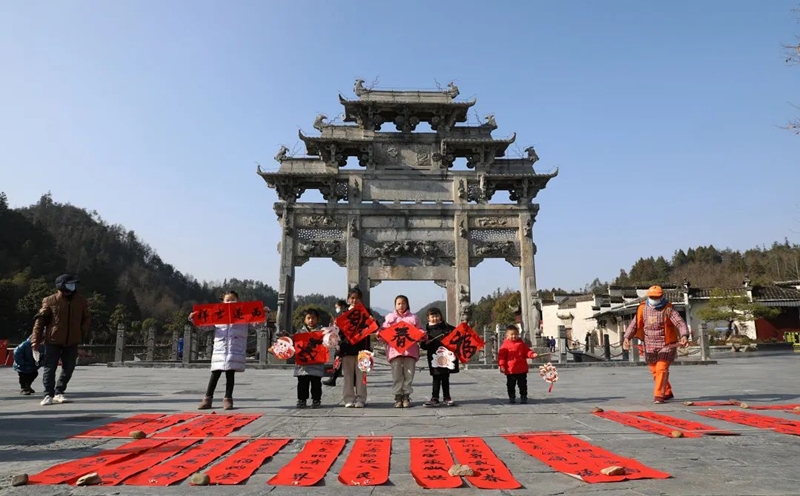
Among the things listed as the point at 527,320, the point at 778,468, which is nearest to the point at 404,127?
the point at 527,320

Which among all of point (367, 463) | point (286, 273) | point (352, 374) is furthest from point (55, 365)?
point (286, 273)

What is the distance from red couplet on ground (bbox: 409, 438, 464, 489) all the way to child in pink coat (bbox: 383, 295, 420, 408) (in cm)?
252

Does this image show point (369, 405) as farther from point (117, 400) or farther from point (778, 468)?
point (778, 468)

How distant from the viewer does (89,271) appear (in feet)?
176

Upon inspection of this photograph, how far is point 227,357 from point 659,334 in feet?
20.3

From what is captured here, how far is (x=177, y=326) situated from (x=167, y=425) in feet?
131

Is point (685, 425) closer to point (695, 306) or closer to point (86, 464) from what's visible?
point (86, 464)

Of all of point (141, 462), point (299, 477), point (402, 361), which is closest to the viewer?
point (299, 477)

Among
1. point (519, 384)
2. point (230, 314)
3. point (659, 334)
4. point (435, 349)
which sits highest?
point (230, 314)

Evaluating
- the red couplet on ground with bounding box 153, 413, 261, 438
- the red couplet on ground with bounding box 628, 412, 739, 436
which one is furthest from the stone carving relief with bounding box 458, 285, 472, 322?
the red couplet on ground with bounding box 153, 413, 261, 438

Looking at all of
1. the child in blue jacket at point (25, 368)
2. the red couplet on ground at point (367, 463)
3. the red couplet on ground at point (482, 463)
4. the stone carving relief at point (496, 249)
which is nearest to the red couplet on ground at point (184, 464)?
the red couplet on ground at point (367, 463)

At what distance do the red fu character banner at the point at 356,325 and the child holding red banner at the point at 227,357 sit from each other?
4.47ft

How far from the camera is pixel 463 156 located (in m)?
21.8

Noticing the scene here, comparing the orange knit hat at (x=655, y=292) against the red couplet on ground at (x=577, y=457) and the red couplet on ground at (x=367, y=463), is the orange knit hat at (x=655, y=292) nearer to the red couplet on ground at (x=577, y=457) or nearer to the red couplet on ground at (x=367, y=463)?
the red couplet on ground at (x=577, y=457)
